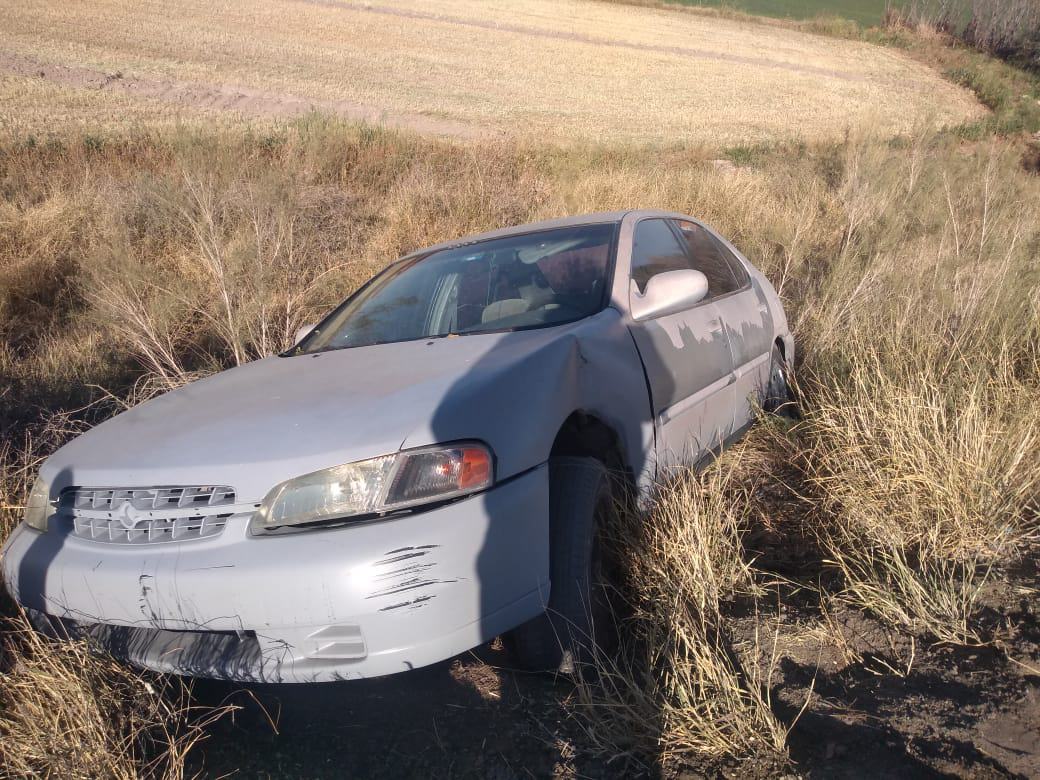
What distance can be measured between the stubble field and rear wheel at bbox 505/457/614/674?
0.12 m

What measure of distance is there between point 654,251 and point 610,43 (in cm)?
3607

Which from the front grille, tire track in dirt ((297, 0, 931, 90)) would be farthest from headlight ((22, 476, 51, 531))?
tire track in dirt ((297, 0, 931, 90))

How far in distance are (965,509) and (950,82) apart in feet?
119

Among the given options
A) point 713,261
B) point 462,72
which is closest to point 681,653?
point 713,261

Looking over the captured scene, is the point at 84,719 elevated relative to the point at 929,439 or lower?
lower

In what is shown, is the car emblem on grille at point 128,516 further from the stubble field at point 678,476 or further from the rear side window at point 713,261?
the rear side window at point 713,261

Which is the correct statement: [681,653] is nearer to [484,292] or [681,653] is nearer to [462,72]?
[484,292]

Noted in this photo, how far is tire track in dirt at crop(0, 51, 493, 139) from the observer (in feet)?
60.4

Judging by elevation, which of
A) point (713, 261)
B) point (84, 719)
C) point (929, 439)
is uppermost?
point (713, 261)

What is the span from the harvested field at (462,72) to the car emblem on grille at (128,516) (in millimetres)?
12047

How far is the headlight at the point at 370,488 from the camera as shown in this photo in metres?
2.03

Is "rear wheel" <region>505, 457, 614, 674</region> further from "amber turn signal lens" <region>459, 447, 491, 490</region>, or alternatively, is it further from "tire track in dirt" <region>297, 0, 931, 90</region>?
"tire track in dirt" <region>297, 0, 931, 90</region>

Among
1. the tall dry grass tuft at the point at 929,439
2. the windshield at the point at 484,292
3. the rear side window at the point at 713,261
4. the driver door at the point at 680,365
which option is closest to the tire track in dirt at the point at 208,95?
the rear side window at the point at 713,261

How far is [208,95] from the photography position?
19.7m
